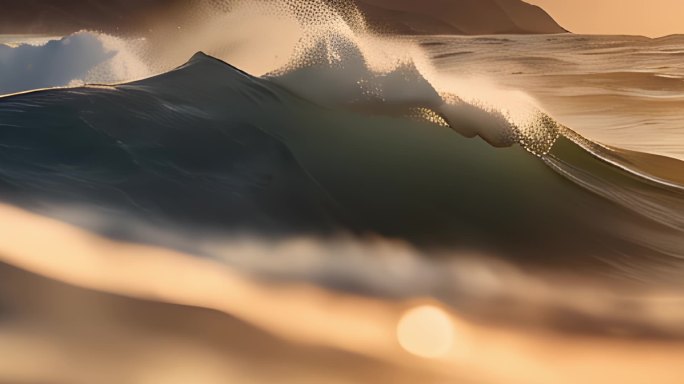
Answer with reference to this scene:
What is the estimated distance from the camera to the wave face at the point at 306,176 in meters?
2.30

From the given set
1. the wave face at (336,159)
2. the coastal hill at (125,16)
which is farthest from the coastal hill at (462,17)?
the wave face at (336,159)

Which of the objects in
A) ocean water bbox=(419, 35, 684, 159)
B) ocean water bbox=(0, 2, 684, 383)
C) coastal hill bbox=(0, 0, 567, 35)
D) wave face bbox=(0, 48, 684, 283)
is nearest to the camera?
ocean water bbox=(0, 2, 684, 383)

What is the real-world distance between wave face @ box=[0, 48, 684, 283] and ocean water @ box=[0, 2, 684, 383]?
10 mm

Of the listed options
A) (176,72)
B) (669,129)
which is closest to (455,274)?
(176,72)

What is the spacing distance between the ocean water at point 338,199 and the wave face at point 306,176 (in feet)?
0.03

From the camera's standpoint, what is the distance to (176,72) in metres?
3.68

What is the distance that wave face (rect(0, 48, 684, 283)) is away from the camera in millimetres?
2301

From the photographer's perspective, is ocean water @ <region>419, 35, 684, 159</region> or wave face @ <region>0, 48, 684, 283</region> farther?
ocean water @ <region>419, 35, 684, 159</region>

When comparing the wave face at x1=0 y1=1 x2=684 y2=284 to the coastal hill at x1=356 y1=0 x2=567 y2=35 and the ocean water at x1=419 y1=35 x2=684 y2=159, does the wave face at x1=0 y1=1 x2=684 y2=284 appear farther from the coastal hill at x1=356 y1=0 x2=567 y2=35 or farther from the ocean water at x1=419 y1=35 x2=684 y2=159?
the coastal hill at x1=356 y1=0 x2=567 y2=35

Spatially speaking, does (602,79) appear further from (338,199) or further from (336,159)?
(338,199)

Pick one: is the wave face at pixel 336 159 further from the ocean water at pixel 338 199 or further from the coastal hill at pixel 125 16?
the coastal hill at pixel 125 16

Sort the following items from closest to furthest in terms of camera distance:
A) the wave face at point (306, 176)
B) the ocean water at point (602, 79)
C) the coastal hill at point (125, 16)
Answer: the wave face at point (306, 176)
the ocean water at point (602, 79)
the coastal hill at point (125, 16)

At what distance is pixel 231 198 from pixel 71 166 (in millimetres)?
539

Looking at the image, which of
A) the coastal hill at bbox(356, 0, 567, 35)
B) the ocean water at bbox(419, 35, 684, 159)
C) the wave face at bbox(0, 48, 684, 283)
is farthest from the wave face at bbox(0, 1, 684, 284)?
the coastal hill at bbox(356, 0, 567, 35)
